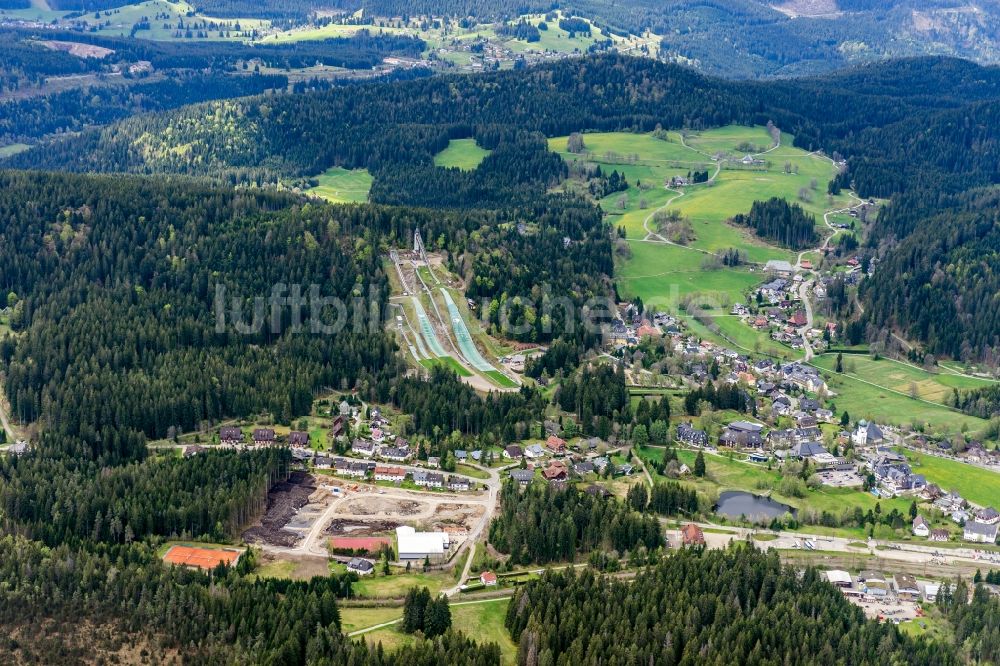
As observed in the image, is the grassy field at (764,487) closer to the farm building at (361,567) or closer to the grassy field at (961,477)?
the grassy field at (961,477)

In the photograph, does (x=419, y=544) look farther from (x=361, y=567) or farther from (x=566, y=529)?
(x=566, y=529)

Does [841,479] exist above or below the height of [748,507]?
above

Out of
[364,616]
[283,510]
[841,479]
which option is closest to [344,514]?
[283,510]

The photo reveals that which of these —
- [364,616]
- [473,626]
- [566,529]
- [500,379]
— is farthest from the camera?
[500,379]

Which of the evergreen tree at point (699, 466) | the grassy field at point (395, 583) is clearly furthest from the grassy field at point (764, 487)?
the grassy field at point (395, 583)

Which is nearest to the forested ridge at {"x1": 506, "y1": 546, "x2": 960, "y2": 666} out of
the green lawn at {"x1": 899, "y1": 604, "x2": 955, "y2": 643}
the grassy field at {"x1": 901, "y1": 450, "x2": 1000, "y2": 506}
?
the green lawn at {"x1": 899, "y1": 604, "x2": 955, "y2": 643}

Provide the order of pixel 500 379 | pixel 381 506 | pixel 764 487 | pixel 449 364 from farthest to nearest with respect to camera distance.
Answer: pixel 449 364 → pixel 500 379 → pixel 764 487 → pixel 381 506

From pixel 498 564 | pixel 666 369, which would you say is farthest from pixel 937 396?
pixel 498 564

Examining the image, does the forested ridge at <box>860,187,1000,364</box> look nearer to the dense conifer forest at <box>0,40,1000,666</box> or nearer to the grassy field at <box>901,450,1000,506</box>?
the dense conifer forest at <box>0,40,1000,666</box>
